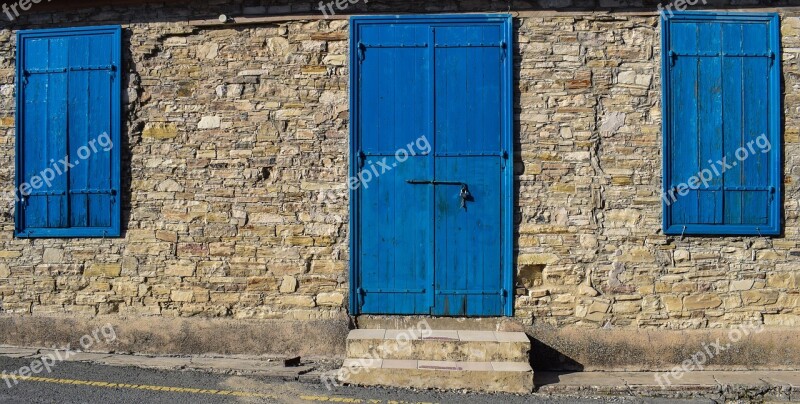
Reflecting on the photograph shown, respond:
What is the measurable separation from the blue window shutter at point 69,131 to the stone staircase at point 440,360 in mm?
2687

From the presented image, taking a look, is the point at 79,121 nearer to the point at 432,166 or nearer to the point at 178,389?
the point at 178,389

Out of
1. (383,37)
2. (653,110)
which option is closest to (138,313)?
(383,37)

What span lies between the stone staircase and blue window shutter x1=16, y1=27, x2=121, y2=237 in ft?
8.82

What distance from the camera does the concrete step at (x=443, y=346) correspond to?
578cm

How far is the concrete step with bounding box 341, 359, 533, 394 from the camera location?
550cm

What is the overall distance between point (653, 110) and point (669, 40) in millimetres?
638

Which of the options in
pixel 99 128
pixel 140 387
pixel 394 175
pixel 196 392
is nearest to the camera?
pixel 196 392

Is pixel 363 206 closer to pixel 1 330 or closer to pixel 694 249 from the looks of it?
pixel 694 249

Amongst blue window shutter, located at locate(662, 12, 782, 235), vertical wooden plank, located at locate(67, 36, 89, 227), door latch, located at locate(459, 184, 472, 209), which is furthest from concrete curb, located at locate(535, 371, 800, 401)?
vertical wooden plank, located at locate(67, 36, 89, 227)

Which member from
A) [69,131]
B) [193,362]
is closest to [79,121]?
[69,131]

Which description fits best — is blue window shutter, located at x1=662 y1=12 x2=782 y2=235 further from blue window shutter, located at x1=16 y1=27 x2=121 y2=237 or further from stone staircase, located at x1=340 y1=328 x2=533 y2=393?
blue window shutter, located at x1=16 y1=27 x2=121 y2=237

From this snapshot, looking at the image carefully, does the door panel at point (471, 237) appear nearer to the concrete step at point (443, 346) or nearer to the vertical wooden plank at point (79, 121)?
the concrete step at point (443, 346)

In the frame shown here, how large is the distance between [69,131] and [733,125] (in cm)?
611

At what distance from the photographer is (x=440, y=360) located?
5812mm
